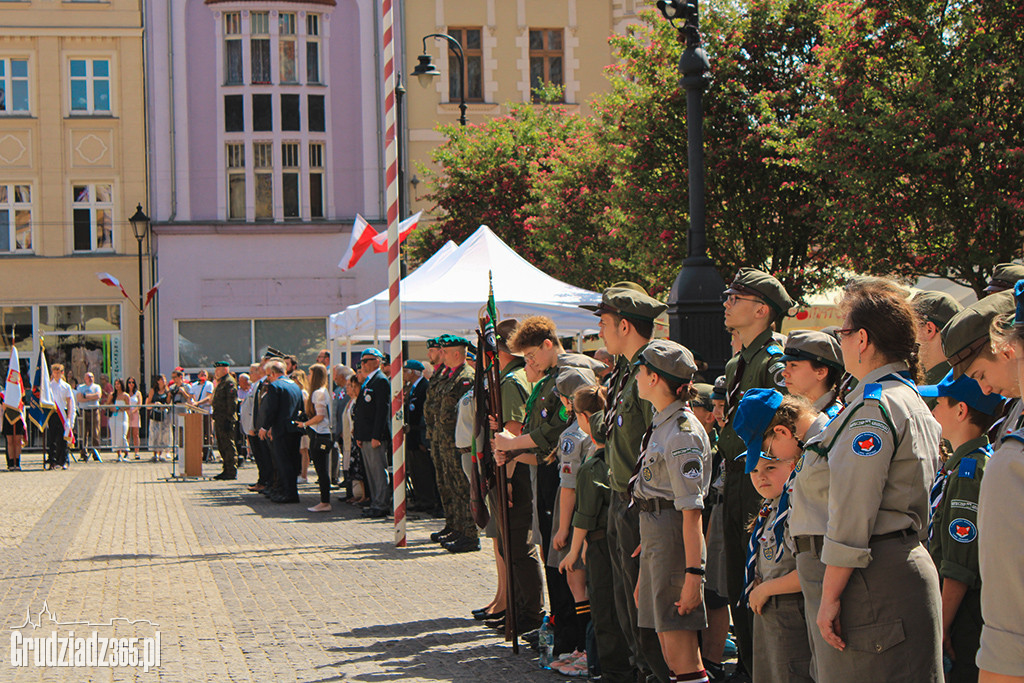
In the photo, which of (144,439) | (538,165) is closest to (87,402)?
(144,439)

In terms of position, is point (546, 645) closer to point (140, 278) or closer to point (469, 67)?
point (140, 278)

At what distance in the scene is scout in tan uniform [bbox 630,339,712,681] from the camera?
4.86 meters

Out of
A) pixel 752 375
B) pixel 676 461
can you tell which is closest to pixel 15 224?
pixel 752 375

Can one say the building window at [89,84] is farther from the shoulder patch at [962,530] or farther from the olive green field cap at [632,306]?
the shoulder patch at [962,530]

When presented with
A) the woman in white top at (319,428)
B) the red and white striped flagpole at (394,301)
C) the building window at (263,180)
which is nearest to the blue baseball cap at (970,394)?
the red and white striped flagpole at (394,301)

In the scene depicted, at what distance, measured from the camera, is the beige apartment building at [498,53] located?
3531 cm

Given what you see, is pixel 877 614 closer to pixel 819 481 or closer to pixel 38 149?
pixel 819 481

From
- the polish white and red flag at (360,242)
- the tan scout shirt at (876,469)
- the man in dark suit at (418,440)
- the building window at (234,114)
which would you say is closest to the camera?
the tan scout shirt at (876,469)

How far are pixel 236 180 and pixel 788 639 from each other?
31781 millimetres

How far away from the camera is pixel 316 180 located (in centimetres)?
3444

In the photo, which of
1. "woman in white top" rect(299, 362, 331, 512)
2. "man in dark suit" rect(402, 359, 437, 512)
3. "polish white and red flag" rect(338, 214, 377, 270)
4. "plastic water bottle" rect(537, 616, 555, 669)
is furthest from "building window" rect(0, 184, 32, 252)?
"plastic water bottle" rect(537, 616, 555, 669)

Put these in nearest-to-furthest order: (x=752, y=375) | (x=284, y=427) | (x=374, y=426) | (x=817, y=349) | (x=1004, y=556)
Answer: (x=1004, y=556)
(x=817, y=349)
(x=752, y=375)
(x=374, y=426)
(x=284, y=427)

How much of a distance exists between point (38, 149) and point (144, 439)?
32.1 feet

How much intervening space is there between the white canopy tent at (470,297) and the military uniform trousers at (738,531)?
793 centimetres
